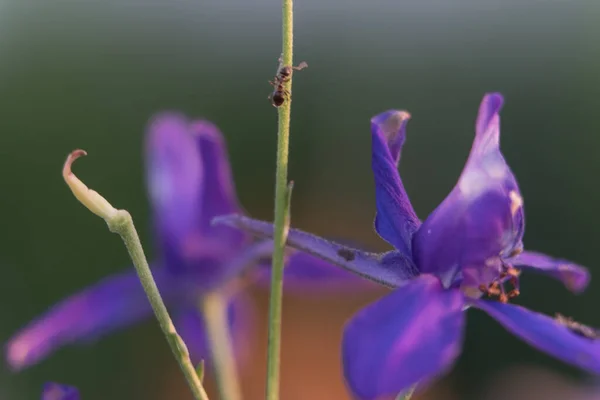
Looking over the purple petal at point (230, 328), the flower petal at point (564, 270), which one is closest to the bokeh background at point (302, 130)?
the purple petal at point (230, 328)

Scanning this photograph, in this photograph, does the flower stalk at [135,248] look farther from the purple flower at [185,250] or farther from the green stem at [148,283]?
the purple flower at [185,250]

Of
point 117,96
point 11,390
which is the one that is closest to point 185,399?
point 11,390

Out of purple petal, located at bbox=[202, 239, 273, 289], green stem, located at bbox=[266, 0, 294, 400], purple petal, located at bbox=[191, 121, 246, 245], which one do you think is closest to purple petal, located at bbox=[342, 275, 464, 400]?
green stem, located at bbox=[266, 0, 294, 400]

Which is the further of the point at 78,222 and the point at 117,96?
the point at 117,96

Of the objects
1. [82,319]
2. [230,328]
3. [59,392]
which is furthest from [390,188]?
[230,328]

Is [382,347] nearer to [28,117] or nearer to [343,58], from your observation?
[28,117]

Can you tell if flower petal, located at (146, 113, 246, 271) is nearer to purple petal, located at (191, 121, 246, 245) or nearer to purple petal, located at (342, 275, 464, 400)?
purple petal, located at (191, 121, 246, 245)
